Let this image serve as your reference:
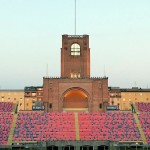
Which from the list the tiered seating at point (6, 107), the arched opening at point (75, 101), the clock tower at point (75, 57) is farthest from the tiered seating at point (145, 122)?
the tiered seating at point (6, 107)

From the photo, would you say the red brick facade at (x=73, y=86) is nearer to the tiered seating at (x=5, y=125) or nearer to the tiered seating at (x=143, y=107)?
the tiered seating at (x=143, y=107)

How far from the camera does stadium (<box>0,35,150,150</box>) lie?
2690 inches

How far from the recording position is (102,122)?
77.1 m

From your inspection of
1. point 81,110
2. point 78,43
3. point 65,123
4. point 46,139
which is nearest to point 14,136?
point 46,139

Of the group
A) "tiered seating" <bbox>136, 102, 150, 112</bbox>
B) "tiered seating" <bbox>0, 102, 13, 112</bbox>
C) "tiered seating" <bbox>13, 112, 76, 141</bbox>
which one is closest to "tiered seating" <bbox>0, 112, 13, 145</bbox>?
"tiered seating" <bbox>13, 112, 76, 141</bbox>

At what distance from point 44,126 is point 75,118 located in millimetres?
7377

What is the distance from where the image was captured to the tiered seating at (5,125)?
69306 mm

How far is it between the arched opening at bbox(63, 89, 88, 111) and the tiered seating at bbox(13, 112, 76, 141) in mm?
12068

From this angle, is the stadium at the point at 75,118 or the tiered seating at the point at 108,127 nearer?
the stadium at the point at 75,118

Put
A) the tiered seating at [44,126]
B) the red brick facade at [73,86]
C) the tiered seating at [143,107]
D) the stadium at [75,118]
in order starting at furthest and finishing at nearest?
the red brick facade at [73,86]
the tiered seating at [143,107]
the tiered seating at [44,126]
the stadium at [75,118]

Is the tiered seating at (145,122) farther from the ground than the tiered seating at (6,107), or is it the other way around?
the tiered seating at (6,107)

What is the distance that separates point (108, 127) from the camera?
2958 inches

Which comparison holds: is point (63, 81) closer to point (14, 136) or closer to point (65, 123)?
point (65, 123)

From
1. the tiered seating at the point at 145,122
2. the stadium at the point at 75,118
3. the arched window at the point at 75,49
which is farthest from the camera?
the arched window at the point at 75,49
